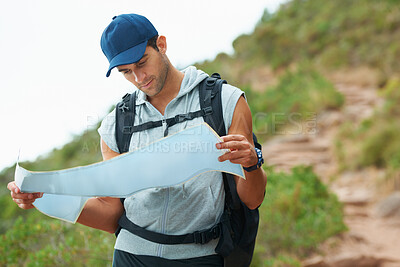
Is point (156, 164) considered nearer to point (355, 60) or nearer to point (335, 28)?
point (355, 60)

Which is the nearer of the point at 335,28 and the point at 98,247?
the point at 98,247

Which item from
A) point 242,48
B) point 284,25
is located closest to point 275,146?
point 242,48

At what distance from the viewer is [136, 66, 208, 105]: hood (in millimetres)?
1160

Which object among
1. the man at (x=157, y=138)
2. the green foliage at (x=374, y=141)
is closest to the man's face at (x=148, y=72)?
the man at (x=157, y=138)

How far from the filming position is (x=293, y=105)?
8.28 metres

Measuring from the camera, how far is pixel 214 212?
3.69 feet

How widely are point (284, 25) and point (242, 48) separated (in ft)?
6.71

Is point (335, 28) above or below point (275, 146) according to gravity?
above

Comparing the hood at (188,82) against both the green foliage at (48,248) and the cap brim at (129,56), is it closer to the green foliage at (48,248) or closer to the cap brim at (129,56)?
the cap brim at (129,56)

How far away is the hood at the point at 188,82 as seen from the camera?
116cm

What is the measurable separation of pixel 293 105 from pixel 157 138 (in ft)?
24.5

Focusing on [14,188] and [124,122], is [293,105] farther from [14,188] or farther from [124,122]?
[14,188]

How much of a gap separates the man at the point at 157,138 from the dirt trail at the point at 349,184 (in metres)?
2.83

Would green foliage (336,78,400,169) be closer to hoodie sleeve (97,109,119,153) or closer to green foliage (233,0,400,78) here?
green foliage (233,0,400,78)
